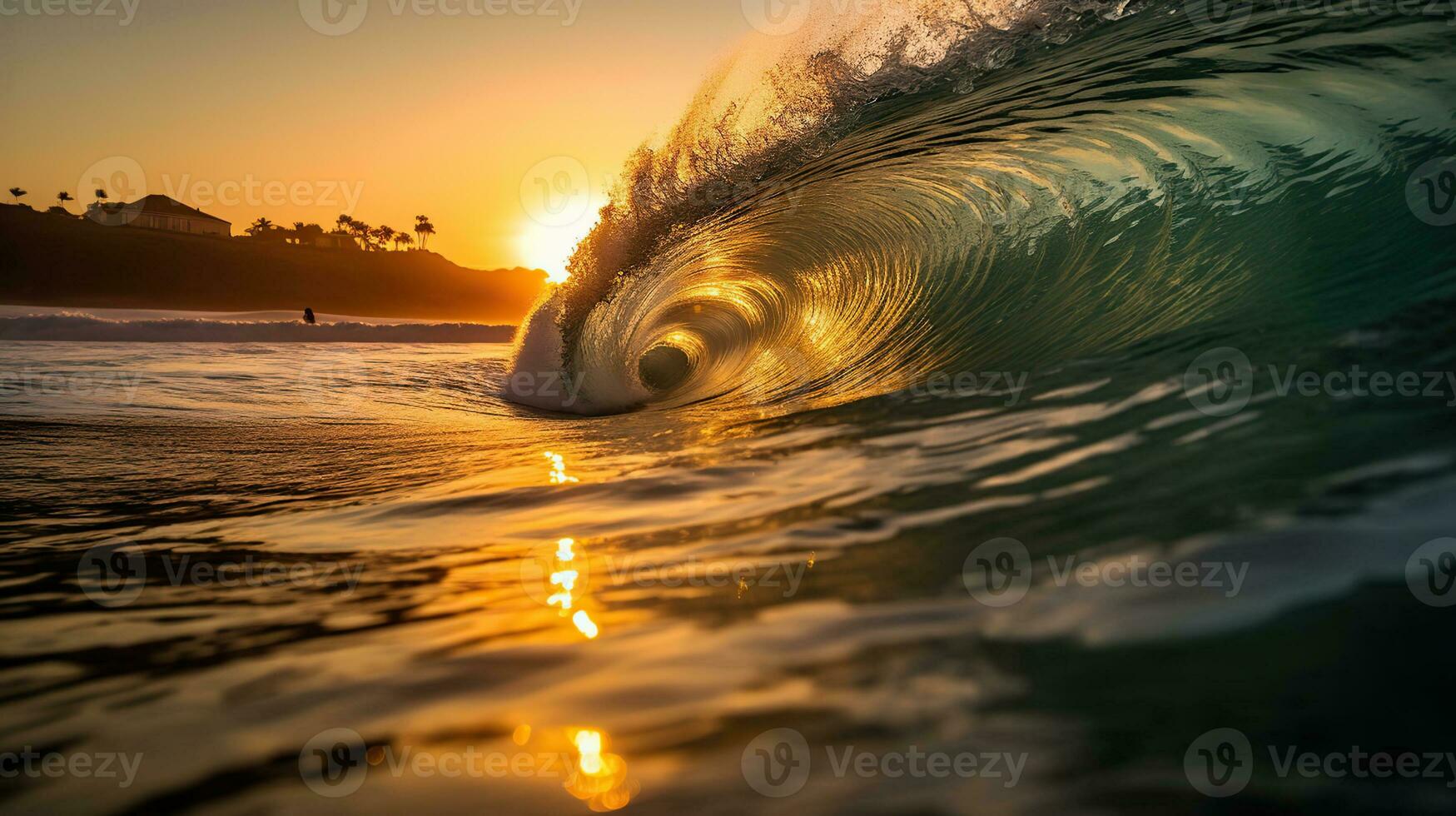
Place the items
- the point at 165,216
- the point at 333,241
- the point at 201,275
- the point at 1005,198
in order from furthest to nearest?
1. the point at 333,241
2. the point at 165,216
3. the point at 201,275
4. the point at 1005,198

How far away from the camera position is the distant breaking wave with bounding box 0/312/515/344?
20109 mm

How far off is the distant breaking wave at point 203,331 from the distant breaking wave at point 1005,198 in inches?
679

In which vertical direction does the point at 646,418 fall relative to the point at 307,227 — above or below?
below

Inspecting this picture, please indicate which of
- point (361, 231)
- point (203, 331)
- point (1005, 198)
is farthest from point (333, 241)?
point (1005, 198)

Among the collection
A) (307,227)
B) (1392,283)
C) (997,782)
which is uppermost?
(307,227)

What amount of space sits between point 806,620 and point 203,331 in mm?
26044

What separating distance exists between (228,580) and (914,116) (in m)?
5.41

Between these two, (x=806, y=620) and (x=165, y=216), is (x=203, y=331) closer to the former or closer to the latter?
(x=806, y=620)

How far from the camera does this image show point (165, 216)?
70125mm

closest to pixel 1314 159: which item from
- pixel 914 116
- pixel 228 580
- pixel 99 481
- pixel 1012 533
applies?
pixel 914 116

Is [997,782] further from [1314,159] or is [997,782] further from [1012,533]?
[1314,159]

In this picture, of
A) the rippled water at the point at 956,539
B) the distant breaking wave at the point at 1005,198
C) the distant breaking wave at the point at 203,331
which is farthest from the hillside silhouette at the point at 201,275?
the rippled water at the point at 956,539

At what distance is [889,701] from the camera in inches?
44.0

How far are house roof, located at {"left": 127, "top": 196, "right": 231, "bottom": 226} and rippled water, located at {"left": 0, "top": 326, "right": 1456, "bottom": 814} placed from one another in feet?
270
